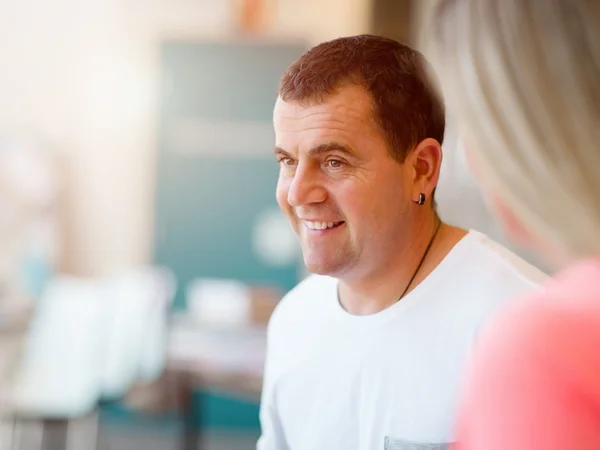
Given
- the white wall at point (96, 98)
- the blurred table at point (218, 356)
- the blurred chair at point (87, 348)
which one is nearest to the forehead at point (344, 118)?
the blurred table at point (218, 356)

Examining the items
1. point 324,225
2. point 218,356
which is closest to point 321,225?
point 324,225

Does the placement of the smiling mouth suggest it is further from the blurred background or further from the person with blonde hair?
the blurred background

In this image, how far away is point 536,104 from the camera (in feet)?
1.98

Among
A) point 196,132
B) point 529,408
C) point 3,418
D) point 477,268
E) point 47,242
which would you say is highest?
point 196,132

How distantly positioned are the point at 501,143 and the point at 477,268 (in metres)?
0.31

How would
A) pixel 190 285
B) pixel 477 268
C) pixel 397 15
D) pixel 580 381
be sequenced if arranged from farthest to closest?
pixel 190 285
pixel 397 15
pixel 477 268
pixel 580 381

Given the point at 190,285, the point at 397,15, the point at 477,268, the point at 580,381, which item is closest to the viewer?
the point at 580,381

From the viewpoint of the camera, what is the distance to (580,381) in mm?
521

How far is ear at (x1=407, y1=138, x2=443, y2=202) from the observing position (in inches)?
34.5

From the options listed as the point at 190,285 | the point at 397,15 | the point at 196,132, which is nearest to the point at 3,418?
the point at 190,285

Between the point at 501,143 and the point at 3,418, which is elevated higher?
the point at 501,143

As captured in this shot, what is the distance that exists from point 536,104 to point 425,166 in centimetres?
29

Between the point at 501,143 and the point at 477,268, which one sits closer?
the point at 501,143

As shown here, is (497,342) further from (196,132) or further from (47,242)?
(47,242)
